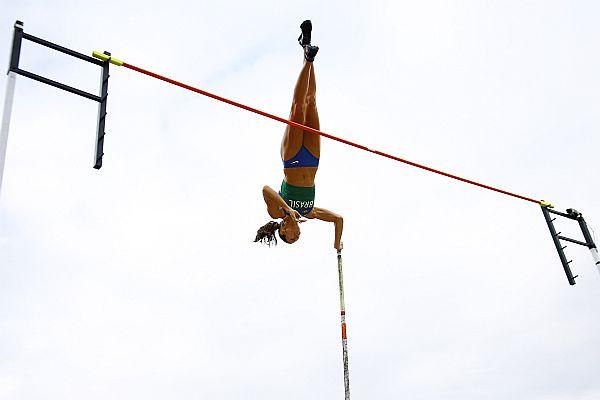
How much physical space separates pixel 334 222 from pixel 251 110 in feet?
8.81

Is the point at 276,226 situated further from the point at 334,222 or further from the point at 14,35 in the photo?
the point at 14,35

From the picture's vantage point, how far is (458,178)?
9.88 metres

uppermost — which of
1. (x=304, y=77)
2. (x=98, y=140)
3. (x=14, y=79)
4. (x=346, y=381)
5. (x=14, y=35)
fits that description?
(x=304, y=77)

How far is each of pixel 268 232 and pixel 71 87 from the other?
369cm

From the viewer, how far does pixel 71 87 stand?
21.2ft

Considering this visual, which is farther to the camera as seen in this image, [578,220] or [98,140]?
[578,220]

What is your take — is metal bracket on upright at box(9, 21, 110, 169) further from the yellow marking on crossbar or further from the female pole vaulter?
the female pole vaulter

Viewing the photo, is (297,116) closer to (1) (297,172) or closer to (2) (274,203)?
(1) (297,172)

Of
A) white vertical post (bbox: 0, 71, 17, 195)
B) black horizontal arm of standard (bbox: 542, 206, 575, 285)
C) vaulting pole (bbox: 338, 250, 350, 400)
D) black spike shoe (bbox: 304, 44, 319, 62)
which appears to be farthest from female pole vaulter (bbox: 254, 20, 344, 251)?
black horizontal arm of standard (bbox: 542, 206, 575, 285)

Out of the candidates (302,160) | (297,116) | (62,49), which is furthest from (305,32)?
(62,49)

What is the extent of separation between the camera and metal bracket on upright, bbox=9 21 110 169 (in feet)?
20.5

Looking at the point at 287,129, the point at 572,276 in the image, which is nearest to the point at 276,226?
the point at 287,129

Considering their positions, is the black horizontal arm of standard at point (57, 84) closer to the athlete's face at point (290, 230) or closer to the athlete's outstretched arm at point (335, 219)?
the athlete's face at point (290, 230)

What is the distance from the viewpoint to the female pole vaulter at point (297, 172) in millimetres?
8719
